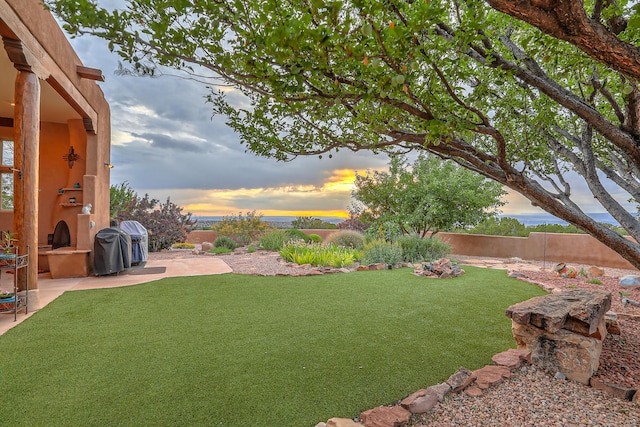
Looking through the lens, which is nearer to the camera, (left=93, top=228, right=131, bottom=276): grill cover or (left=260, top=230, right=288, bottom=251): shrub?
(left=93, top=228, right=131, bottom=276): grill cover

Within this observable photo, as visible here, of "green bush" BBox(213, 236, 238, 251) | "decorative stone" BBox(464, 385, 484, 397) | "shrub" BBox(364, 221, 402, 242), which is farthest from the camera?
"green bush" BBox(213, 236, 238, 251)

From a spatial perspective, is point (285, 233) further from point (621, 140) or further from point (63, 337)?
point (621, 140)

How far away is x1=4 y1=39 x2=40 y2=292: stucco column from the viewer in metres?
3.99

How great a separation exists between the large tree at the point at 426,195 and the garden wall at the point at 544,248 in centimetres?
105

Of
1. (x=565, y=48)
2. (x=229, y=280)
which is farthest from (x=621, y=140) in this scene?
(x=229, y=280)

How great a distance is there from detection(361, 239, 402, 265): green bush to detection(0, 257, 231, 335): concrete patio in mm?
3377

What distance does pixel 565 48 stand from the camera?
262 cm

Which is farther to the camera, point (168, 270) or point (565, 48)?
point (168, 270)

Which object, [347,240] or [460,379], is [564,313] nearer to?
[460,379]

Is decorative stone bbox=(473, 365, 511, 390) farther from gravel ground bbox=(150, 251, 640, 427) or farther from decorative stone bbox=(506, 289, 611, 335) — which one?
decorative stone bbox=(506, 289, 611, 335)

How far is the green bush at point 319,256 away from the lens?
742 centimetres

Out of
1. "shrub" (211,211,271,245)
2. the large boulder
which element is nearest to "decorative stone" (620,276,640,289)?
the large boulder

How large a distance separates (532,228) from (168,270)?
11982 millimetres

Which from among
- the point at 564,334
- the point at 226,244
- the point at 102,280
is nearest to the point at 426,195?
the point at 226,244
